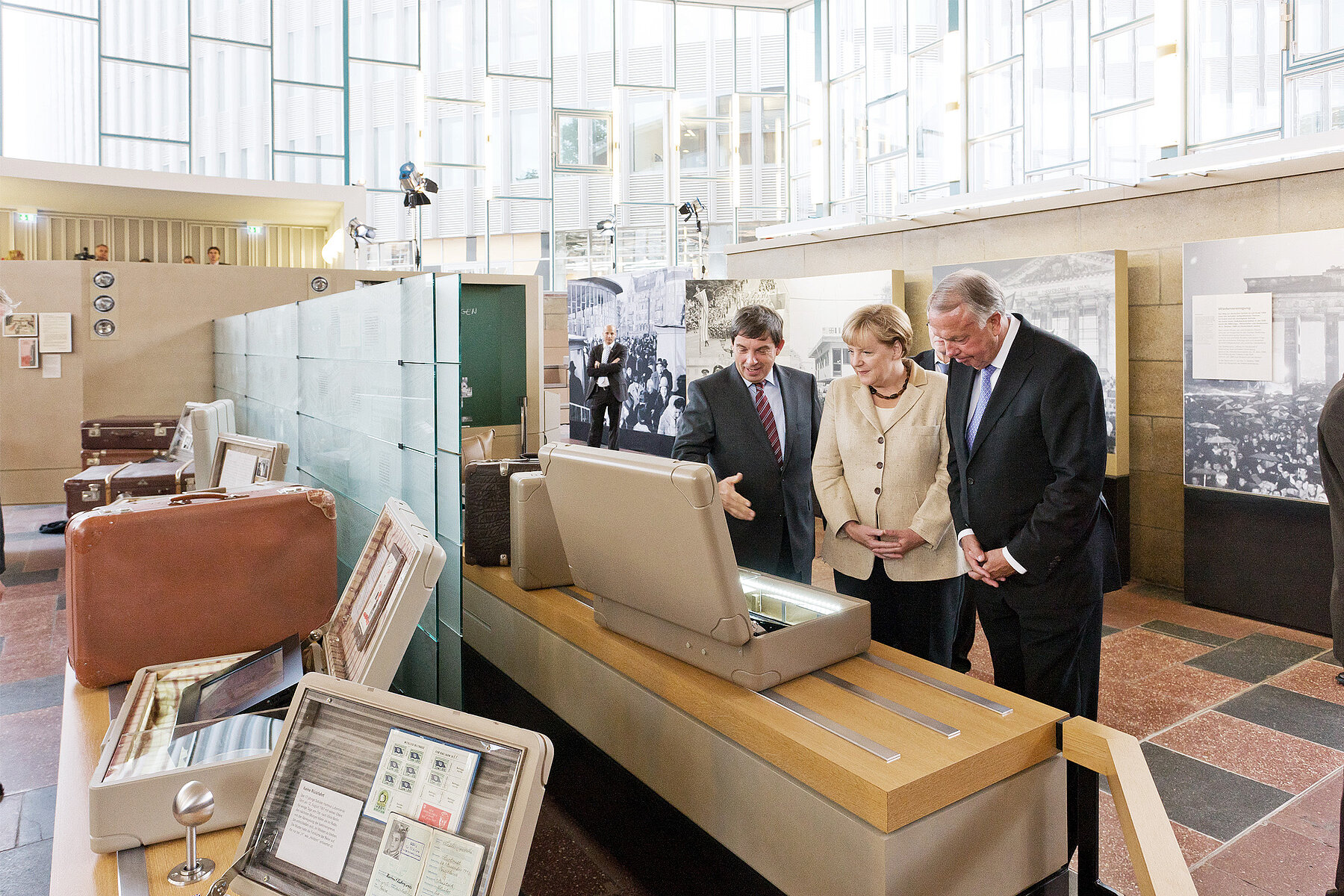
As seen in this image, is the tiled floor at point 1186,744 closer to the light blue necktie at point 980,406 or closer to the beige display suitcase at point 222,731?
the beige display suitcase at point 222,731

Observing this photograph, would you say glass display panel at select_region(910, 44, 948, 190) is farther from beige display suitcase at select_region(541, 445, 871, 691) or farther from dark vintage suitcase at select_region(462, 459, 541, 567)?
beige display suitcase at select_region(541, 445, 871, 691)

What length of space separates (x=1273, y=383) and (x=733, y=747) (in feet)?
15.9

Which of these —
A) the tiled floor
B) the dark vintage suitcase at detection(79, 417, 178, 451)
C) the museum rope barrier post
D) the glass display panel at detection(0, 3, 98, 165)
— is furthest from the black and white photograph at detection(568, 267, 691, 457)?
the museum rope barrier post

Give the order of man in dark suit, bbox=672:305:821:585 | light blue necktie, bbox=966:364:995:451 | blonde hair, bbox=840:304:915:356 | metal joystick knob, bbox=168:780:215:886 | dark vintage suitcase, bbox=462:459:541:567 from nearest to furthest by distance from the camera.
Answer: metal joystick knob, bbox=168:780:215:886, light blue necktie, bbox=966:364:995:451, blonde hair, bbox=840:304:915:356, dark vintage suitcase, bbox=462:459:541:567, man in dark suit, bbox=672:305:821:585

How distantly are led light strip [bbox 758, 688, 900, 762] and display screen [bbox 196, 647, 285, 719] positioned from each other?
97 centimetres

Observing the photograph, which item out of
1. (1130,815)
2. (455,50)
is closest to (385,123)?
(455,50)

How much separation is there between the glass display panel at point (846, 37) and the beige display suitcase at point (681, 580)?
13.3 meters

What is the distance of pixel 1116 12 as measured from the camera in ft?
31.0

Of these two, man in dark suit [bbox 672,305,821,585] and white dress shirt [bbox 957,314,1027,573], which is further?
man in dark suit [bbox 672,305,821,585]

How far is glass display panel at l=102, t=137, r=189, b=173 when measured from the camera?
40.3 ft

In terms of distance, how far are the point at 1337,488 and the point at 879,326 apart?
118 cm

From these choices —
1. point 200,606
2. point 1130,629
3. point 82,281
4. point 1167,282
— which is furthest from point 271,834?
point 82,281

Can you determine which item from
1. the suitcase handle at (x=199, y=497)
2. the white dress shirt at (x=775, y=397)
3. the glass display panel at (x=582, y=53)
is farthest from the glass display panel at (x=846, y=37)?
the suitcase handle at (x=199, y=497)

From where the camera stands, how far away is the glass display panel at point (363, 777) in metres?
0.98
